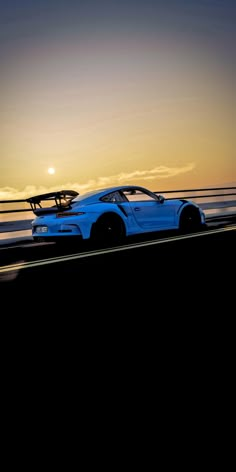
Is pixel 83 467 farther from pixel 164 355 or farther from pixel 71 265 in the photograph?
pixel 71 265

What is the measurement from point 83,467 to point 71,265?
486cm

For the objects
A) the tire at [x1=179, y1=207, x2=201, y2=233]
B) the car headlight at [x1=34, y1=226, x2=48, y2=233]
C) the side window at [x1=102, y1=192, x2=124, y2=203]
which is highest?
the side window at [x1=102, y1=192, x2=124, y2=203]

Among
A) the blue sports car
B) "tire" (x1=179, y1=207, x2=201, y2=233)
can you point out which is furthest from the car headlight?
"tire" (x1=179, y1=207, x2=201, y2=233)

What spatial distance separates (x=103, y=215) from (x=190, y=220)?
311cm

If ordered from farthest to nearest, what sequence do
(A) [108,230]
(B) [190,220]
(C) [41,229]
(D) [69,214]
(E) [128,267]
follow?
(B) [190,220] → (A) [108,230] → (C) [41,229] → (D) [69,214] → (E) [128,267]

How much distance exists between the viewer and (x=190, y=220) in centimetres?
1096

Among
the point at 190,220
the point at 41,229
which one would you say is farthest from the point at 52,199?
the point at 190,220

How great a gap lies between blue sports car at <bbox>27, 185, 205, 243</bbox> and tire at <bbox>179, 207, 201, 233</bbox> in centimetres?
30

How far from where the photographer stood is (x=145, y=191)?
10.2m

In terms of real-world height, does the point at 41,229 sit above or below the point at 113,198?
below

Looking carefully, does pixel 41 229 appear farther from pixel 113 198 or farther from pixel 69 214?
pixel 113 198

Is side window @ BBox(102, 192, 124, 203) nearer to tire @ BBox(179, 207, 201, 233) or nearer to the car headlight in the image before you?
the car headlight

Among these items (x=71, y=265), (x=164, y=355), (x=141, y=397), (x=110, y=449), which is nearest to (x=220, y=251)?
(x=71, y=265)

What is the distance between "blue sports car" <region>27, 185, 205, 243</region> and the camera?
8.45 metres
